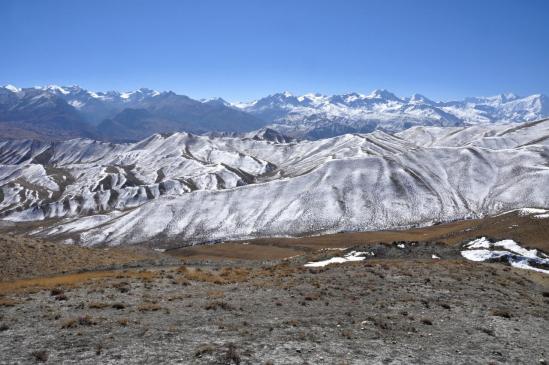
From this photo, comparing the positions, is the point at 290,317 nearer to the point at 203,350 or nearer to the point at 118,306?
the point at 203,350

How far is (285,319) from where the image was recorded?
72.3 feet

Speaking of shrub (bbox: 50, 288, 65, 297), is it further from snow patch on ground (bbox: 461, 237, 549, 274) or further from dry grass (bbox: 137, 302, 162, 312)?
snow patch on ground (bbox: 461, 237, 549, 274)

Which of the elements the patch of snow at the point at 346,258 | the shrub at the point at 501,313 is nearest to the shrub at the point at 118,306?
the shrub at the point at 501,313

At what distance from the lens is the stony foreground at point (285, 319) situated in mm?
17250

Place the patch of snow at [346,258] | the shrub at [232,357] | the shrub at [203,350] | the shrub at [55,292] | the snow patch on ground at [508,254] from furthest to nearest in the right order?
the patch of snow at [346,258] < the snow patch on ground at [508,254] < the shrub at [55,292] < the shrub at [203,350] < the shrub at [232,357]

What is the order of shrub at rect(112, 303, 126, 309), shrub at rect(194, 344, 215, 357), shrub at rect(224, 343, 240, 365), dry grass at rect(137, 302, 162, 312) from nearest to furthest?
shrub at rect(224, 343, 240, 365), shrub at rect(194, 344, 215, 357), dry grass at rect(137, 302, 162, 312), shrub at rect(112, 303, 126, 309)

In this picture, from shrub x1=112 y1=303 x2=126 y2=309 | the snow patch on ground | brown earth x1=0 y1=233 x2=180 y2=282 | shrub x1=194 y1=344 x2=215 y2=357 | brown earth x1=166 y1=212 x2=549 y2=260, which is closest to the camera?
shrub x1=194 y1=344 x2=215 y2=357

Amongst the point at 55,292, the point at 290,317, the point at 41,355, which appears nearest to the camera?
the point at 41,355

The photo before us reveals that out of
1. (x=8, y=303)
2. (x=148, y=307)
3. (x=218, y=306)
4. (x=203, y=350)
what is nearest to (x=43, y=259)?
(x=8, y=303)

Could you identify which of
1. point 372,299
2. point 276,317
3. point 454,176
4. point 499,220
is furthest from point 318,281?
point 454,176

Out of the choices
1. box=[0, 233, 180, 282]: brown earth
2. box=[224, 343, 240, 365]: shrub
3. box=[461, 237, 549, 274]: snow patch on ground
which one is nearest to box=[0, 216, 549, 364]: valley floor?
box=[224, 343, 240, 365]: shrub

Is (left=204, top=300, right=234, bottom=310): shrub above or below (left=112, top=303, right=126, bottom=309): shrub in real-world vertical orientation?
below

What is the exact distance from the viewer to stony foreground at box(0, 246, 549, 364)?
17250 millimetres

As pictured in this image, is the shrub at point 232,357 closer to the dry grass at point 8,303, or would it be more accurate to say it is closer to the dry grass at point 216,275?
the dry grass at point 8,303
